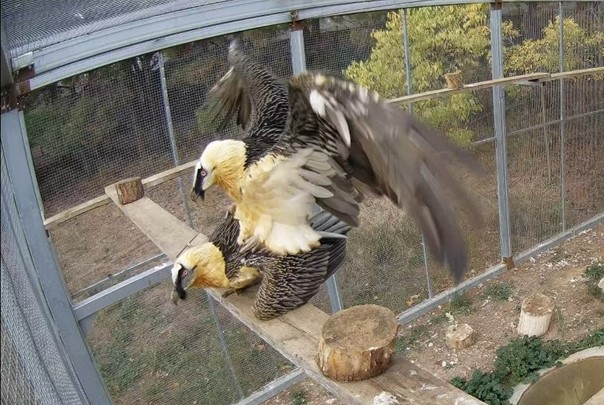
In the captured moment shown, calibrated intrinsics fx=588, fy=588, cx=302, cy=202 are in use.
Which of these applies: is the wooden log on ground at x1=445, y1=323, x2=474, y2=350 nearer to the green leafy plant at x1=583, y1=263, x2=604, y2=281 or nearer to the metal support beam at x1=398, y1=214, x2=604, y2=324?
the metal support beam at x1=398, y1=214, x2=604, y2=324

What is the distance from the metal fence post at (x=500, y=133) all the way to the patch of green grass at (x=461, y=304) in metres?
0.68

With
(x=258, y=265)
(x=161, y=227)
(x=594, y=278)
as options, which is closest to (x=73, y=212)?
(x=161, y=227)

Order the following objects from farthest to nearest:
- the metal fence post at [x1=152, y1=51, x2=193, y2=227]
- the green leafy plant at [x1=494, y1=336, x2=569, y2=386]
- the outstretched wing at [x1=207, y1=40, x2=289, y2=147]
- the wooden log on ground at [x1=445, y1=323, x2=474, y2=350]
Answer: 1. the wooden log on ground at [x1=445, y1=323, x2=474, y2=350]
2. the green leafy plant at [x1=494, y1=336, x2=569, y2=386]
3. the metal fence post at [x1=152, y1=51, x2=193, y2=227]
4. the outstretched wing at [x1=207, y1=40, x2=289, y2=147]

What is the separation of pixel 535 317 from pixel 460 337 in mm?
560

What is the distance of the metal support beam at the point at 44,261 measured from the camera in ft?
8.73

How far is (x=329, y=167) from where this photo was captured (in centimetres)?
180

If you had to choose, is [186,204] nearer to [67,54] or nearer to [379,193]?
[67,54]

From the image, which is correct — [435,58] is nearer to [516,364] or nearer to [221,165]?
[516,364]

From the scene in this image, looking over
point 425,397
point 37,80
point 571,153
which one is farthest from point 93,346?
point 571,153

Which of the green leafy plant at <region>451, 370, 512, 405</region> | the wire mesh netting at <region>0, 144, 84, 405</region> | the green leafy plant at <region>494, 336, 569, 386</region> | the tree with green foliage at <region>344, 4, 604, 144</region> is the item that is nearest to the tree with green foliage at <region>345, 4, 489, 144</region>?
the tree with green foliage at <region>344, 4, 604, 144</region>

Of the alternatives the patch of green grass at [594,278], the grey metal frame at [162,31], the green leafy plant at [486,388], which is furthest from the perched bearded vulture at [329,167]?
the patch of green grass at [594,278]

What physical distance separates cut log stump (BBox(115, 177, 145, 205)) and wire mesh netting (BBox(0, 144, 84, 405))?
0.63m

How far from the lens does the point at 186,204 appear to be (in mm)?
3549

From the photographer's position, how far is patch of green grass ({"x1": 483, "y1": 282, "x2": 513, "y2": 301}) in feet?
16.4
